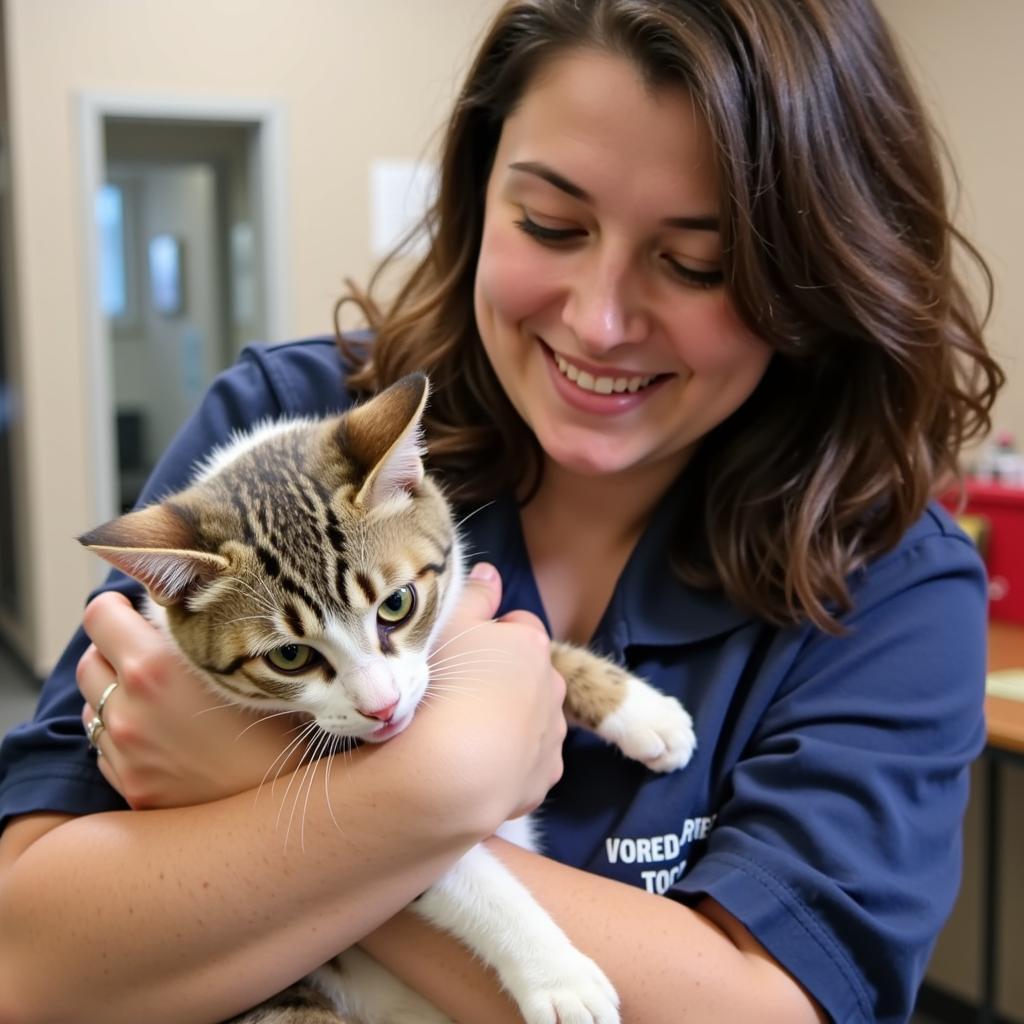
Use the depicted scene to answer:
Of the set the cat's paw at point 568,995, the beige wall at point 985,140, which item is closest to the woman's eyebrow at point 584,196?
the cat's paw at point 568,995

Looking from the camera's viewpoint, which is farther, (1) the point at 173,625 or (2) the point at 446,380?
(2) the point at 446,380

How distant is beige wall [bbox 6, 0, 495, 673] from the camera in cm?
431

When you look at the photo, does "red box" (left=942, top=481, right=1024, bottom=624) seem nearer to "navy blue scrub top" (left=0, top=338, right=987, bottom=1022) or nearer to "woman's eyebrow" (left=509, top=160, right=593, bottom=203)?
"navy blue scrub top" (left=0, top=338, right=987, bottom=1022)

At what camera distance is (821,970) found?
1021mm

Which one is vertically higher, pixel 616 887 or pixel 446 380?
pixel 446 380

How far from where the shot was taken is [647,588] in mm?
1299

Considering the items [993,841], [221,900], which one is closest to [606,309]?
[221,900]

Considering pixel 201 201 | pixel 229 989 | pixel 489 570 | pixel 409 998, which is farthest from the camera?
pixel 201 201

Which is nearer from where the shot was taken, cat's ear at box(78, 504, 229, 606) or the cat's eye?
cat's ear at box(78, 504, 229, 606)

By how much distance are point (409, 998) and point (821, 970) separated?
41cm

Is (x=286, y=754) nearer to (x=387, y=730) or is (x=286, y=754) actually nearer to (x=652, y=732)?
(x=387, y=730)

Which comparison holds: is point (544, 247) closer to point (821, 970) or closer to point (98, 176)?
point (821, 970)

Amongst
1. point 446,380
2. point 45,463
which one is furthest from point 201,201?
point 446,380

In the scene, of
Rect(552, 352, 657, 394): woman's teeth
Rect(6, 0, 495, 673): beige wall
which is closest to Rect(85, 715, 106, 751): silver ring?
Rect(552, 352, 657, 394): woman's teeth
